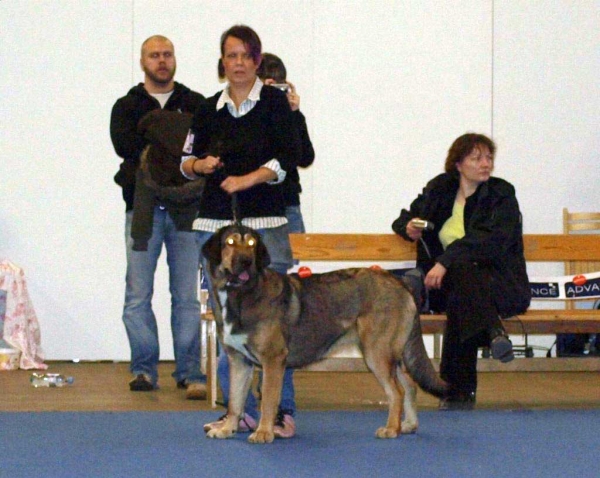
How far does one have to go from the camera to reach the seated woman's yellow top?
554 centimetres

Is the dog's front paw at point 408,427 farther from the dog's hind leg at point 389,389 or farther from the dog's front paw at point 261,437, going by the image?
the dog's front paw at point 261,437

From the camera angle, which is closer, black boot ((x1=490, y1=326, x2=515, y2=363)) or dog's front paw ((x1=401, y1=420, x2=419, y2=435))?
dog's front paw ((x1=401, y1=420, x2=419, y2=435))

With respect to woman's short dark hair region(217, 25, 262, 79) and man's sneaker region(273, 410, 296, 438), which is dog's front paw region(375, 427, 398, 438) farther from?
woman's short dark hair region(217, 25, 262, 79)

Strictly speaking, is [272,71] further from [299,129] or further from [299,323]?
[299,323]

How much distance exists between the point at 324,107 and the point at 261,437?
14.1ft

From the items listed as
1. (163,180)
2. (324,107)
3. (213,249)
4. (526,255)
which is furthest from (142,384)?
(324,107)

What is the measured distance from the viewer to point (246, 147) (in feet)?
13.6

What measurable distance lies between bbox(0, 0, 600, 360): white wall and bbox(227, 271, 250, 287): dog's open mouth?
12.6 ft

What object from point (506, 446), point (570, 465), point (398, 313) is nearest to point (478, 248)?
point (398, 313)

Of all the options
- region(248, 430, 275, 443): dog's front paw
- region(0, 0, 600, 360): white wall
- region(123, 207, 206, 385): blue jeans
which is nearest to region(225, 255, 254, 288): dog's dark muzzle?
region(248, 430, 275, 443): dog's front paw

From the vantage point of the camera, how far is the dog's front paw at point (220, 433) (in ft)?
13.6

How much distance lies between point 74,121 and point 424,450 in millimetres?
4795

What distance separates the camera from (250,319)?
4.00m

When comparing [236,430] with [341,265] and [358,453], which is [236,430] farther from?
[341,265]
